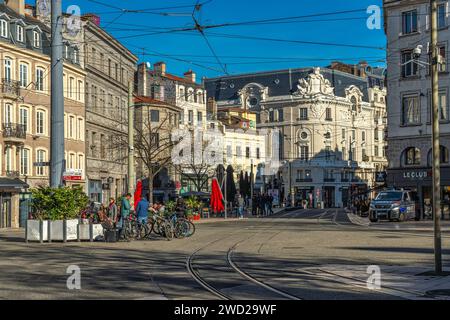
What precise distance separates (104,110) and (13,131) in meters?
15.3

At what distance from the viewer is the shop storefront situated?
160 feet

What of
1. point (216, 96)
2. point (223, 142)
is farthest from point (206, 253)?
point (216, 96)

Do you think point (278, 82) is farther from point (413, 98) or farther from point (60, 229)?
point (60, 229)

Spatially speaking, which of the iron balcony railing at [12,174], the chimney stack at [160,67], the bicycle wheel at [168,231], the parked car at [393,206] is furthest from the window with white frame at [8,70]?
the chimney stack at [160,67]

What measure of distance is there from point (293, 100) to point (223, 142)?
58.3 ft

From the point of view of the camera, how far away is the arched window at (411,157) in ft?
167

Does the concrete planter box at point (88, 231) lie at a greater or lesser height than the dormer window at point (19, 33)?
lesser

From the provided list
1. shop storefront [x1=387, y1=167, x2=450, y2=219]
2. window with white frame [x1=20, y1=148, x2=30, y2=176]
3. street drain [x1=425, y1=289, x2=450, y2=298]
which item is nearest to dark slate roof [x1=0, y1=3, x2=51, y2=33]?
window with white frame [x1=20, y1=148, x2=30, y2=176]

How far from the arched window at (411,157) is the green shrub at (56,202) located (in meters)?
31.8

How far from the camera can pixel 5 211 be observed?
1743 inches

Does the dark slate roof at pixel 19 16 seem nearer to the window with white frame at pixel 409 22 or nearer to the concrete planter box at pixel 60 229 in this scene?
the concrete planter box at pixel 60 229

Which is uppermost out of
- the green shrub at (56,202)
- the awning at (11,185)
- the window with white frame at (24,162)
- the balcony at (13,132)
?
the balcony at (13,132)

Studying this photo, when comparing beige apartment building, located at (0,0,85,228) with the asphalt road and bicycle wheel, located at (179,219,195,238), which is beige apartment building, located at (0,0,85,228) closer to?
bicycle wheel, located at (179,219,195,238)

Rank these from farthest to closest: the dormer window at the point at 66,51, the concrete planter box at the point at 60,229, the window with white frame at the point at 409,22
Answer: the dormer window at the point at 66,51 → the window with white frame at the point at 409,22 → the concrete planter box at the point at 60,229
